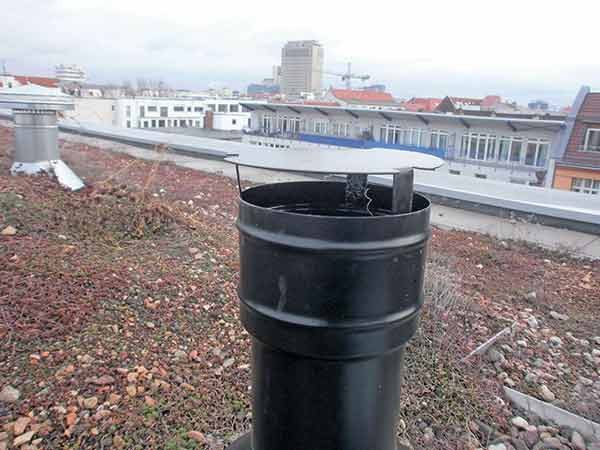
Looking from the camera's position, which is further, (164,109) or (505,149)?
(164,109)

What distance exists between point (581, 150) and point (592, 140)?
49 cm

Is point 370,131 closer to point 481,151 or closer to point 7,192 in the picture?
point 481,151

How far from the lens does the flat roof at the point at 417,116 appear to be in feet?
61.5

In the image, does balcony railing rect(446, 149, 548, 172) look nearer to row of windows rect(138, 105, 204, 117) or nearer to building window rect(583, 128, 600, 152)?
building window rect(583, 128, 600, 152)

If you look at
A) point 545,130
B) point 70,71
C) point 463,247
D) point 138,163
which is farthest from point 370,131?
point 70,71

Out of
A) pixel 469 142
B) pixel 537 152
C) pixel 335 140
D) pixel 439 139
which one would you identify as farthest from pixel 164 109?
pixel 537 152

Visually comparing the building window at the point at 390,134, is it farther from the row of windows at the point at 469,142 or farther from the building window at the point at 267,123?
the building window at the point at 267,123

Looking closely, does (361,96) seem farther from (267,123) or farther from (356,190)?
(356,190)

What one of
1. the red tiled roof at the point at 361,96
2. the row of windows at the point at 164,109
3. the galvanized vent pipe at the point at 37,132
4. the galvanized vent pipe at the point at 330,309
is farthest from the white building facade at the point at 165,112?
the galvanized vent pipe at the point at 330,309

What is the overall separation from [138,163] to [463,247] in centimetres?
588

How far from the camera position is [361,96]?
4709 cm

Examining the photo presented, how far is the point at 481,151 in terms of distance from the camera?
68.7 ft

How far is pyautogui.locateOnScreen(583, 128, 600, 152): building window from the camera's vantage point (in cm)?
1722

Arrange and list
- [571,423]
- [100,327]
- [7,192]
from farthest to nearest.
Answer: [7,192], [100,327], [571,423]
